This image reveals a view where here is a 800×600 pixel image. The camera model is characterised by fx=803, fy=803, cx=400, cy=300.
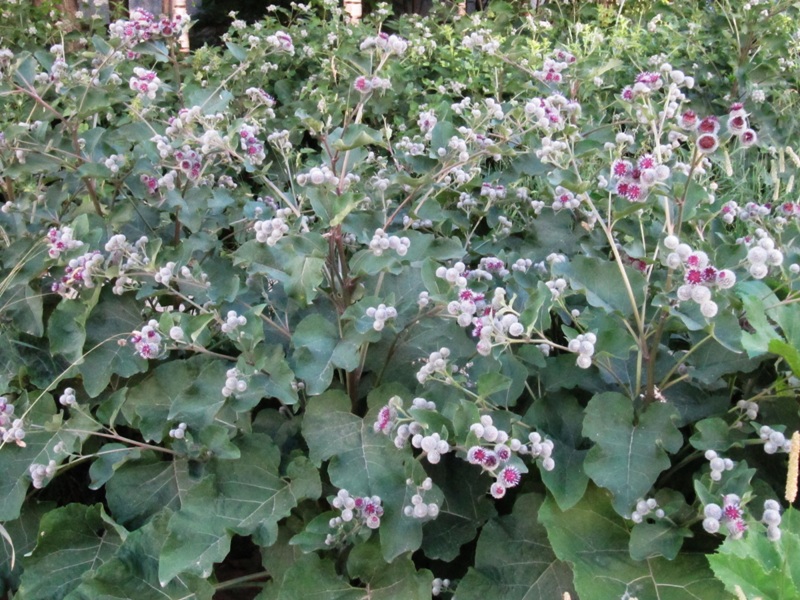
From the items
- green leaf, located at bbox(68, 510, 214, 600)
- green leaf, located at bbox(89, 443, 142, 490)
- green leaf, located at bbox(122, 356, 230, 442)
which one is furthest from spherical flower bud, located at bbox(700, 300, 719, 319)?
green leaf, located at bbox(89, 443, 142, 490)

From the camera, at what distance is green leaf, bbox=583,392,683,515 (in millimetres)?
1454

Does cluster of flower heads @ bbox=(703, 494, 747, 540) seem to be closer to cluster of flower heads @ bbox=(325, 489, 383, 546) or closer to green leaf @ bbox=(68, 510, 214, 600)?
cluster of flower heads @ bbox=(325, 489, 383, 546)

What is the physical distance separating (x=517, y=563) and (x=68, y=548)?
1020 millimetres

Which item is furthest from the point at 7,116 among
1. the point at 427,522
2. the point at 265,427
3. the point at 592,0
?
the point at 592,0

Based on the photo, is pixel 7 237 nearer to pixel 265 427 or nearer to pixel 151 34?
pixel 151 34

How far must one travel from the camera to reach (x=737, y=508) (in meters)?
1.30

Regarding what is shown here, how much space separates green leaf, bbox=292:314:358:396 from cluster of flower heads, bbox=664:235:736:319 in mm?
671

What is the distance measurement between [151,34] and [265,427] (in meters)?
1.38

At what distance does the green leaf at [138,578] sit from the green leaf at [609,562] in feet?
2.35

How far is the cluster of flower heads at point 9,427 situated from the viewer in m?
1.78

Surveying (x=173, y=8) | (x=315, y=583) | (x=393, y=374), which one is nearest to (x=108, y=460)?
(x=315, y=583)

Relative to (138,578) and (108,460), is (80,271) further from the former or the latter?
(138,578)

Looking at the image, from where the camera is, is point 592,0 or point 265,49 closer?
point 265,49

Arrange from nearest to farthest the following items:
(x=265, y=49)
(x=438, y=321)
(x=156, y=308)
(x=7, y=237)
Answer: (x=438, y=321) → (x=156, y=308) → (x=7, y=237) → (x=265, y=49)
